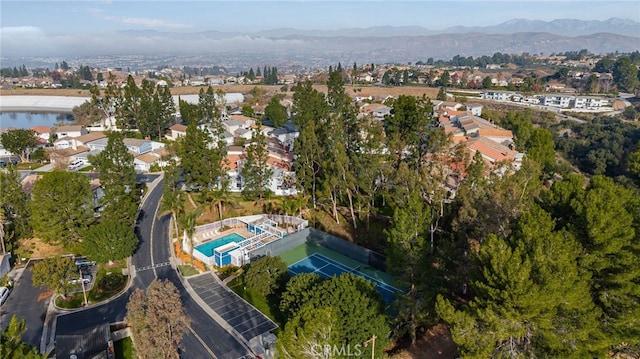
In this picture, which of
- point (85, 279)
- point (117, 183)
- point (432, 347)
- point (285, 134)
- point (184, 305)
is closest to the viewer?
point (432, 347)

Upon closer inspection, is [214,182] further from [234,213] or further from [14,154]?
[14,154]

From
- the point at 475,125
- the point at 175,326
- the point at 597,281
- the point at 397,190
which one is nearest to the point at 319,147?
the point at 397,190

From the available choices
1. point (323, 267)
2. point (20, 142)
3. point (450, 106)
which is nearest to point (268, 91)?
point (450, 106)

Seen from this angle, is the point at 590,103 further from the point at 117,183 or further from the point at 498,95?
the point at 117,183

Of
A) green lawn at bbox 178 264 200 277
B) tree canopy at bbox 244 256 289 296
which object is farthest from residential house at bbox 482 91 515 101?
green lawn at bbox 178 264 200 277

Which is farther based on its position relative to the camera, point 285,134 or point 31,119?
point 31,119
